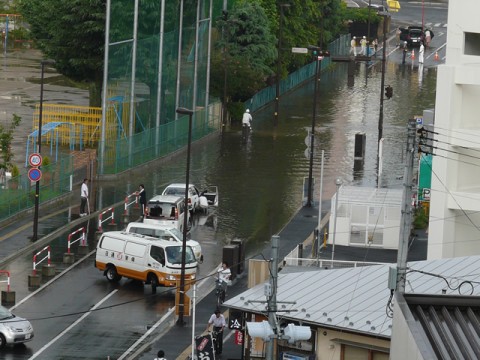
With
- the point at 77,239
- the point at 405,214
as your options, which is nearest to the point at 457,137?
the point at 77,239

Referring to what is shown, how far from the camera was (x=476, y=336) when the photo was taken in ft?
83.1

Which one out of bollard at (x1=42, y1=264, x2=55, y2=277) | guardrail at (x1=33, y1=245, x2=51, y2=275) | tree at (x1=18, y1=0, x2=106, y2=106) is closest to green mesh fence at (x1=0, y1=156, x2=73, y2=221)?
guardrail at (x1=33, y1=245, x2=51, y2=275)

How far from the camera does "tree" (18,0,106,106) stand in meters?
76.1

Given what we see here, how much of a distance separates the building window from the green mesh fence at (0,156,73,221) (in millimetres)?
19002

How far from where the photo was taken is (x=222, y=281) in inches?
1865

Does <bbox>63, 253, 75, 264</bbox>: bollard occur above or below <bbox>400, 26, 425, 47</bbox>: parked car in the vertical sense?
below

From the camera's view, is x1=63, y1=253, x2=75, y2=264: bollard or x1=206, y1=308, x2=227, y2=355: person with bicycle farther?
x1=63, y1=253, x2=75, y2=264: bollard

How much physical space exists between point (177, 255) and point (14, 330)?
8.46 meters

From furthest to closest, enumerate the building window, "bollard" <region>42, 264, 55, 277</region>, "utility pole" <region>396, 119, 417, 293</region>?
"bollard" <region>42, 264, 55, 277</region>
the building window
"utility pole" <region>396, 119, 417, 293</region>

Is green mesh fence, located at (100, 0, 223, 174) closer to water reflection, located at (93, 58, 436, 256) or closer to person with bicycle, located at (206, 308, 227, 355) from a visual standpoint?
water reflection, located at (93, 58, 436, 256)

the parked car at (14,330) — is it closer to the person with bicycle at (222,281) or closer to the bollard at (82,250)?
the person with bicycle at (222,281)

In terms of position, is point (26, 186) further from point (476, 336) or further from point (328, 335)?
point (476, 336)

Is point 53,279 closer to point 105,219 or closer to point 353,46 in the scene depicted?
point 105,219

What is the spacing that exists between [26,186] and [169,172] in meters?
12.1
